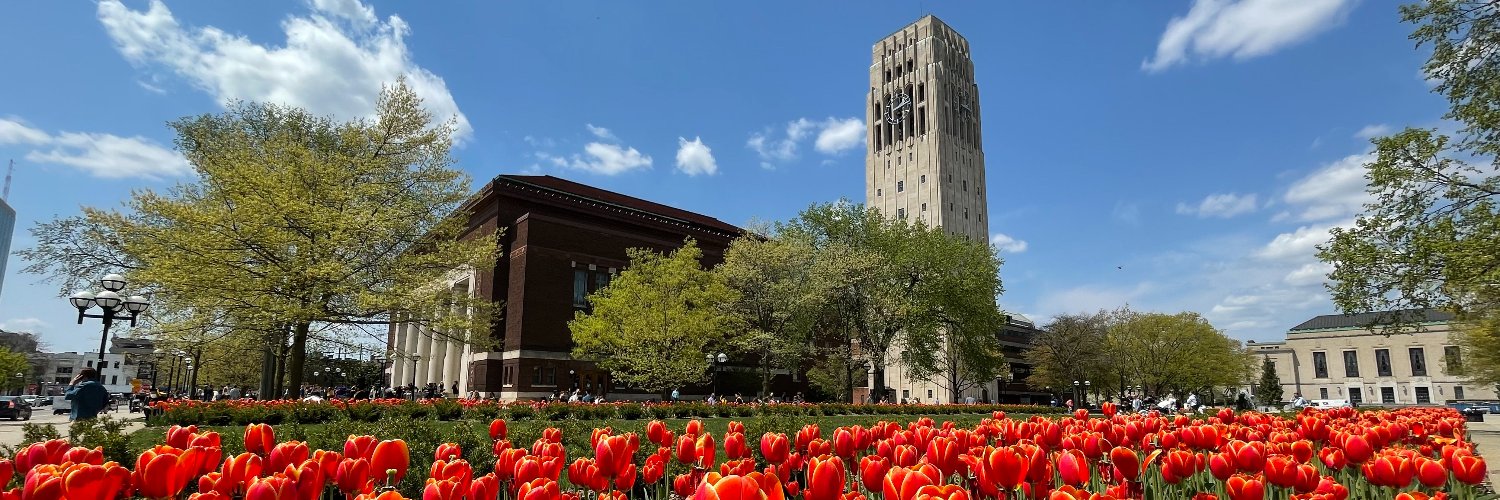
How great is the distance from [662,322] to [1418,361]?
100951 mm

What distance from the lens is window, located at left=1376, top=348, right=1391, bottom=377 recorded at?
92.7 m

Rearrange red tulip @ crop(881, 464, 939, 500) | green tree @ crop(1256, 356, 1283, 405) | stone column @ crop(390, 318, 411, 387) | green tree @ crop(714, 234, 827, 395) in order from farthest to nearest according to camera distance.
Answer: green tree @ crop(1256, 356, 1283, 405) < stone column @ crop(390, 318, 411, 387) < green tree @ crop(714, 234, 827, 395) < red tulip @ crop(881, 464, 939, 500)

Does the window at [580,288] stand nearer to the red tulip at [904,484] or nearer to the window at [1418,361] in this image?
the red tulip at [904,484]

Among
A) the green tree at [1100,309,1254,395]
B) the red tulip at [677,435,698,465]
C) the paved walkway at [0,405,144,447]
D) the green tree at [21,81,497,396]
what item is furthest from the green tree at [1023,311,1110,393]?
the red tulip at [677,435,698,465]

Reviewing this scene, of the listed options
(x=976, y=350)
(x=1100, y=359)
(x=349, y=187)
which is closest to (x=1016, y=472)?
(x=349, y=187)

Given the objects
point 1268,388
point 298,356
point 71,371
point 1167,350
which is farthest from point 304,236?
point 71,371

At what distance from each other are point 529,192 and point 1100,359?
53.7m

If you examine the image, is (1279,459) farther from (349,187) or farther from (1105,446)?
(349,187)

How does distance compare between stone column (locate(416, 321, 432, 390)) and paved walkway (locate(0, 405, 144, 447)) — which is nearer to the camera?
paved walkway (locate(0, 405, 144, 447))

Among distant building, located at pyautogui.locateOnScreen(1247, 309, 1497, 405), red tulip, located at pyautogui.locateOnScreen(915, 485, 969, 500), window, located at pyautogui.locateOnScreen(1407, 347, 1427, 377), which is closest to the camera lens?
red tulip, located at pyautogui.locateOnScreen(915, 485, 969, 500)

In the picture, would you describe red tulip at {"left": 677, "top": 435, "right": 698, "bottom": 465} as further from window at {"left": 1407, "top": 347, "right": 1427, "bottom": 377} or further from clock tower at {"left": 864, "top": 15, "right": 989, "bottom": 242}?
window at {"left": 1407, "top": 347, "right": 1427, "bottom": 377}

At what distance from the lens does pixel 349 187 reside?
27000 millimetres

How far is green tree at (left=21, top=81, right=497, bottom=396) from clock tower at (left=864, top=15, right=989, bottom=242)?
5773cm

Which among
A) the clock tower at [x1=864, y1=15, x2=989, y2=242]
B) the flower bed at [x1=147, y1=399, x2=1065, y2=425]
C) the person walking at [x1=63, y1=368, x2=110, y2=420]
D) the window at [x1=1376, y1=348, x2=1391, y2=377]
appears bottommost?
the flower bed at [x1=147, y1=399, x2=1065, y2=425]
